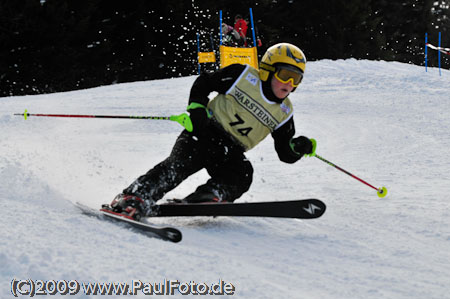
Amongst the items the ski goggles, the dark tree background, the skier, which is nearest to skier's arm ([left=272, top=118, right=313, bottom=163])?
the skier

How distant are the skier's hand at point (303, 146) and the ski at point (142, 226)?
52.5 inches

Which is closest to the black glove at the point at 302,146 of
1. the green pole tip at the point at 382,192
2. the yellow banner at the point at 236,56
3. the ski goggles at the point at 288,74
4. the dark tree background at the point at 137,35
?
the ski goggles at the point at 288,74

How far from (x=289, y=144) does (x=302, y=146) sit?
10cm

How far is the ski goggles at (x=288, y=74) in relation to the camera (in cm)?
335

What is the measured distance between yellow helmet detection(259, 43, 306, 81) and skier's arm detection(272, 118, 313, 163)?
385mm

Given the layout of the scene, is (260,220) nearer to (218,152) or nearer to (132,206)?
(218,152)

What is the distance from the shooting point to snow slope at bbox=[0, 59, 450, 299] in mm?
1911

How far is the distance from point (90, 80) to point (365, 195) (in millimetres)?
17177

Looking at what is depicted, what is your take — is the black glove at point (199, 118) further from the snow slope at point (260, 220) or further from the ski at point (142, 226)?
the ski at point (142, 226)

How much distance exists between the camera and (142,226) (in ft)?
8.23

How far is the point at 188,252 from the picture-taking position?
220 centimetres

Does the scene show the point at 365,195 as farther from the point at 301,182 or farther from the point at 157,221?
the point at 157,221

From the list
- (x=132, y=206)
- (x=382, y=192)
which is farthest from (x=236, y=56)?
(x=132, y=206)

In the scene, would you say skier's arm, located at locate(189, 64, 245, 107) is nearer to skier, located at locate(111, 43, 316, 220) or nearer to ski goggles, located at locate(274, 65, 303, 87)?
skier, located at locate(111, 43, 316, 220)
